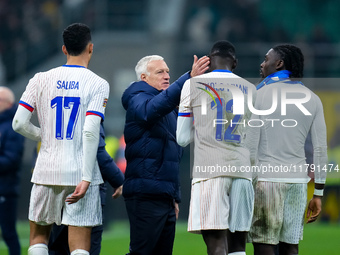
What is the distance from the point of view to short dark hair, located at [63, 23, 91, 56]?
5.63 metres

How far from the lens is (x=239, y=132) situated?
5578mm

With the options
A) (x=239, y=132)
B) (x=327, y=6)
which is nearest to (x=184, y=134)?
(x=239, y=132)

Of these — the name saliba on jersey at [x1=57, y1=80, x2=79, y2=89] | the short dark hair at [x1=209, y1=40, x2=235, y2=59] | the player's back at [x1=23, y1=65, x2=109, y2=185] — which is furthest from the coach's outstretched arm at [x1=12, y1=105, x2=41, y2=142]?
the short dark hair at [x1=209, y1=40, x2=235, y2=59]

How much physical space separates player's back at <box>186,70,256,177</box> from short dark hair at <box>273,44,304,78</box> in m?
0.69

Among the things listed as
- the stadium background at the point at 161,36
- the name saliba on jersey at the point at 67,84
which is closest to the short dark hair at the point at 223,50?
the name saliba on jersey at the point at 67,84

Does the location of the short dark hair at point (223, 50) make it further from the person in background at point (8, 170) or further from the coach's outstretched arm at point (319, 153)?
the person in background at point (8, 170)

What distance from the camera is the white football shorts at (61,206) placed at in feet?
18.0

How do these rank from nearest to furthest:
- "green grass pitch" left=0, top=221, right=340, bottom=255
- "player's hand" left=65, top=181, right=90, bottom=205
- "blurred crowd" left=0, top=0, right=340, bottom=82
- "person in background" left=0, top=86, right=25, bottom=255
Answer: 1. "player's hand" left=65, top=181, right=90, bottom=205
2. "person in background" left=0, top=86, right=25, bottom=255
3. "green grass pitch" left=0, top=221, right=340, bottom=255
4. "blurred crowd" left=0, top=0, right=340, bottom=82

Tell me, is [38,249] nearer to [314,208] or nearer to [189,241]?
[314,208]

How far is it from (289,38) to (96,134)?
17.8 m

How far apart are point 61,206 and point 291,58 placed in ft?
7.22

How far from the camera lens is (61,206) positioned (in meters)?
5.54

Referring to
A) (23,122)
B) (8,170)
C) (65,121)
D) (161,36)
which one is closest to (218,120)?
(65,121)

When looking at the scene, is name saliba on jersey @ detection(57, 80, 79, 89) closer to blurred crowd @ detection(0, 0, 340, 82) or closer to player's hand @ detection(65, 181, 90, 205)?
player's hand @ detection(65, 181, 90, 205)
